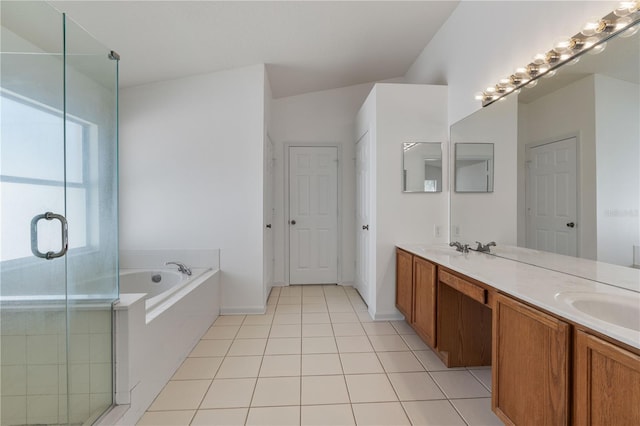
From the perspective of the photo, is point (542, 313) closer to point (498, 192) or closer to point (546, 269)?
point (546, 269)

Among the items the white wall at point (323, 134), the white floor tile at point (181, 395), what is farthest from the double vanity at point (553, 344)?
the white wall at point (323, 134)

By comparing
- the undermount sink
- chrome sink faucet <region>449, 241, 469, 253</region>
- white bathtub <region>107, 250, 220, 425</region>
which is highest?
chrome sink faucet <region>449, 241, 469, 253</region>

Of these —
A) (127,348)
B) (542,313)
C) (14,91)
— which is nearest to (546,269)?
(542,313)

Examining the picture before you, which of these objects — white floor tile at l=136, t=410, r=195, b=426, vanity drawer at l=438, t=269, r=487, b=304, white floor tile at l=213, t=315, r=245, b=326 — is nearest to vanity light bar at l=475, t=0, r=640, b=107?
vanity drawer at l=438, t=269, r=487, b=304

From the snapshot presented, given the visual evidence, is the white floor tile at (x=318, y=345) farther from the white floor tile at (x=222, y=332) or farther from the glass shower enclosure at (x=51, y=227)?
the glass shower enclosure at (x=51, y=227)

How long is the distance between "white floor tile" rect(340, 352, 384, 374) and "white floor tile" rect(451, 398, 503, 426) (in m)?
0.52

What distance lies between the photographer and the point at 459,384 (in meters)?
1.83

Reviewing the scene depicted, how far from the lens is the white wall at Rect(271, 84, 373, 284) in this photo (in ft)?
13.3

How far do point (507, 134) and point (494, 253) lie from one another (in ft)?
2.78

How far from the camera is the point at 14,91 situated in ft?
3.92

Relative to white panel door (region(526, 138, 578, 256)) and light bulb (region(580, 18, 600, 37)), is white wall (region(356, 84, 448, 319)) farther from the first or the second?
light bulb (region(580, 18, 600, 37))

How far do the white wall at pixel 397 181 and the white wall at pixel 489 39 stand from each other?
235mm

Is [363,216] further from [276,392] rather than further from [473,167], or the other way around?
[276,392]

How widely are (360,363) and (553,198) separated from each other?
1616 millimetres
